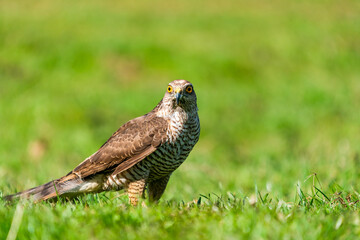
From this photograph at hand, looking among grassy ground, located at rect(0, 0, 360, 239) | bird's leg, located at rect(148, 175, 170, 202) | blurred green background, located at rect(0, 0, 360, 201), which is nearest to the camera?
grassy ground, located at rect(0, 0, 360, 239)

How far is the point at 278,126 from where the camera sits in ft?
36.7

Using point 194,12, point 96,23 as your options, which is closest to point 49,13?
point 96,23

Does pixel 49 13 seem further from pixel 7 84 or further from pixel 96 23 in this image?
pixel 7 84

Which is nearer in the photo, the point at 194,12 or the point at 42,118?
the point at 42,118

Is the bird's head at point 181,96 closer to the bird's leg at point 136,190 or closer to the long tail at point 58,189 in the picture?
the bird's leg at point 136,190

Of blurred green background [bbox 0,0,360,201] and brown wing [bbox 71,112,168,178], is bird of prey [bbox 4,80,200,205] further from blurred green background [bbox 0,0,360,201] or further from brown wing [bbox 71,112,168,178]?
blurred green background [bbox 0,0,360,201]

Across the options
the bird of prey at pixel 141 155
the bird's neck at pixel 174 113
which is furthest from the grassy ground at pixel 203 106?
the bird's neck at pixel 174 113

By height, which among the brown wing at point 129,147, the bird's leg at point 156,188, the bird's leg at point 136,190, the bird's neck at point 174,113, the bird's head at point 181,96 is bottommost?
the bird's leg at point 156,188

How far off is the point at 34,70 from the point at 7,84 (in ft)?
3.81

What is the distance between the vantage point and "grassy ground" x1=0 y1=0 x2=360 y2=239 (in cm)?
340

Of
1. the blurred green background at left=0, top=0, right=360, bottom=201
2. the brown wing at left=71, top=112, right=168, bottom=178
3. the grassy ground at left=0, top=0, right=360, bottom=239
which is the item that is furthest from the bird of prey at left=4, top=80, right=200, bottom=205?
the blurred green background at left=0, top=0, right=360, bottom=201

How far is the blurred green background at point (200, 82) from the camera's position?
8.38 meters

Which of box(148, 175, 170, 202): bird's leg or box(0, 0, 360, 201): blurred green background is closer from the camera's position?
box(148, 175, 170, 202): bird's leg

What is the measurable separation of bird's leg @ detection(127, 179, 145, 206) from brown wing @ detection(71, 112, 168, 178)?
0.18 metres
